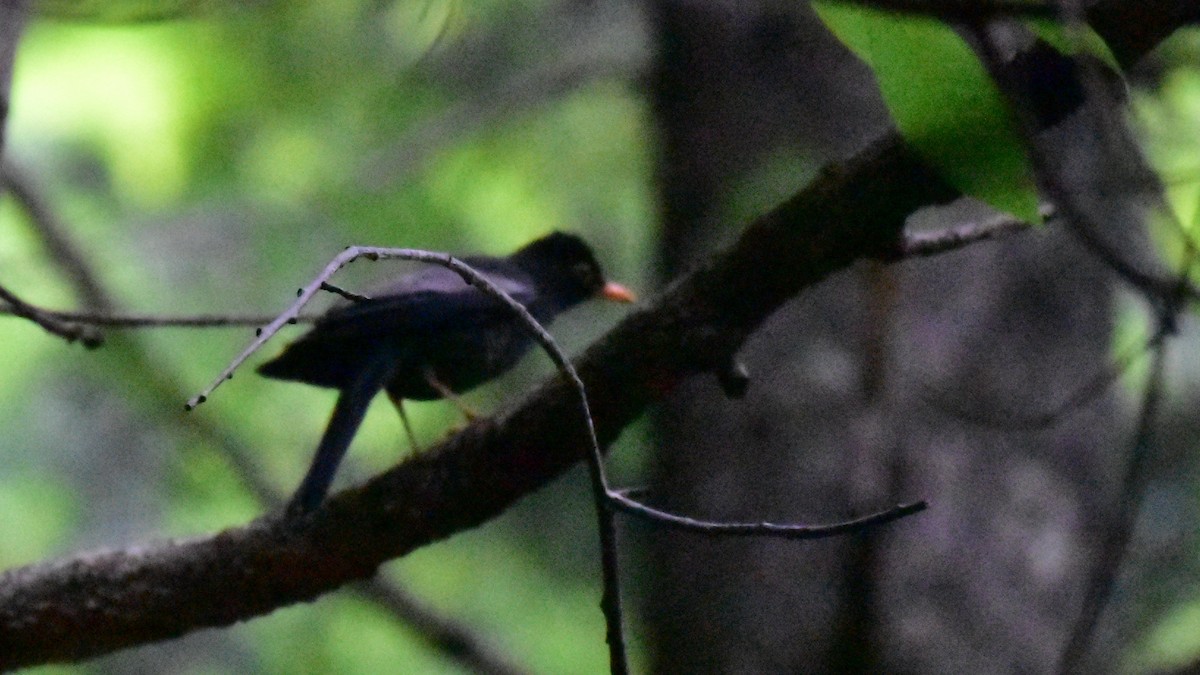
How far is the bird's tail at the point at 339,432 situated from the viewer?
2438mm

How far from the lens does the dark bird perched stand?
→ 2.74m

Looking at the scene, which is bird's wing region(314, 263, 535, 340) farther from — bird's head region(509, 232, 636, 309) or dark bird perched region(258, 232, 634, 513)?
bird's head region(509, 232, 636, 309)

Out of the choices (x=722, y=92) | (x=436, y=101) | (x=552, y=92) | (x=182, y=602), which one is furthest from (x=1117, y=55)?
(x=436, y=101)

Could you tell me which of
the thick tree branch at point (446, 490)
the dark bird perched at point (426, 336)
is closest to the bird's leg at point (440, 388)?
the dark bird perched at point (426, 336)

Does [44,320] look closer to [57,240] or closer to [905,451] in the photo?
[57,240]

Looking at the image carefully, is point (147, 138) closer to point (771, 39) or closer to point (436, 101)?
point (436, 101)

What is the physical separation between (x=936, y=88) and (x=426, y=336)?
6.89ft

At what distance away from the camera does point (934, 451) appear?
3.24 meters

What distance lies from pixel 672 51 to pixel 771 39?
0.31m

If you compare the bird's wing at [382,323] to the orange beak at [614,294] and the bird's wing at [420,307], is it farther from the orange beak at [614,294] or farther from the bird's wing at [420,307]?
the orange beak at [614,294]

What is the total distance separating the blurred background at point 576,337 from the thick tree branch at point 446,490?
343 millimetres

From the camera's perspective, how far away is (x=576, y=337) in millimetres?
4301

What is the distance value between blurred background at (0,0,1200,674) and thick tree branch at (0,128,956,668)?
34 cm

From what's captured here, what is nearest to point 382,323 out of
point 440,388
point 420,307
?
point 420,307
